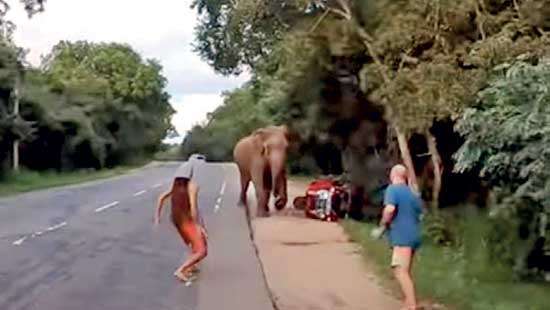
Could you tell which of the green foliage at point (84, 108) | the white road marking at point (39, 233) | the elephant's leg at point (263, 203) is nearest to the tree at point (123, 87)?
the green foliage at point (84, 108)

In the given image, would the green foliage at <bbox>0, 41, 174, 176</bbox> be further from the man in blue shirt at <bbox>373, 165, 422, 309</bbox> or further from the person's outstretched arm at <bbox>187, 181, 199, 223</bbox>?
the man in blue shirt at <bbox>373, 165, 422, 309</bbox>

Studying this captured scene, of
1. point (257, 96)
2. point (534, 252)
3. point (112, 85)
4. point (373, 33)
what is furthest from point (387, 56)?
point (112, 85)

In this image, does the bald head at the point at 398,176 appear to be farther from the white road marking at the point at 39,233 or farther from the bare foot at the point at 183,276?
the white road marking at the point at 39,233

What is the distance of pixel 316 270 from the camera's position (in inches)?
644

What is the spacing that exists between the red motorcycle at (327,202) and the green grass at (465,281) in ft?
21.8

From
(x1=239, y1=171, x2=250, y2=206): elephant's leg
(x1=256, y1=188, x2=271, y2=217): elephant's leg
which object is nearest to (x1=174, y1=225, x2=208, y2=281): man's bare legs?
(x1=256, y1=188, x2=271, y2=217): elephant's leg

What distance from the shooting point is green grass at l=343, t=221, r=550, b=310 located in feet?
41.3

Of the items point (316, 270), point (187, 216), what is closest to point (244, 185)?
point (316, 270)

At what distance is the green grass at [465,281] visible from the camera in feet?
41.3

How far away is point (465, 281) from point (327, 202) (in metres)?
11.7

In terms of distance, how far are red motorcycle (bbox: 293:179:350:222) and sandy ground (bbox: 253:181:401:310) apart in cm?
105

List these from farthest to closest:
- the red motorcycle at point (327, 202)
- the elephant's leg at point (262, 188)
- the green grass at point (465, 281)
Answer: the elephant's leg at point (262, 188)
the red motorcycle at point (327, 202)
the green grass at point (465, 281)

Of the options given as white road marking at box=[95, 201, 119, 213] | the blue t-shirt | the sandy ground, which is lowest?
the sandy ground

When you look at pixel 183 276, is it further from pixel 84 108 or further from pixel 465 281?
pixel 84 108
